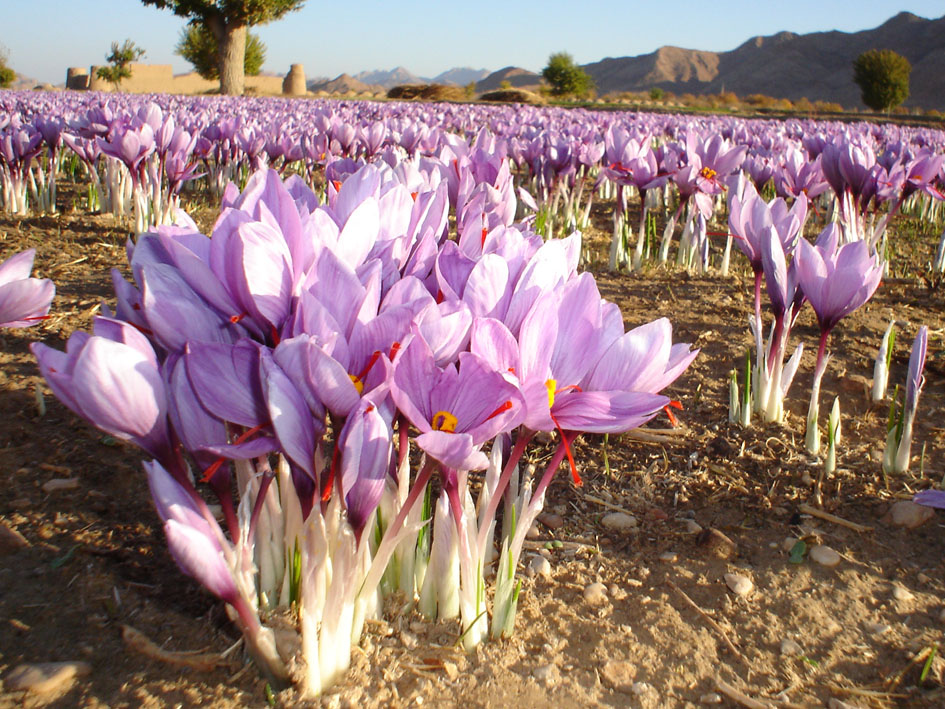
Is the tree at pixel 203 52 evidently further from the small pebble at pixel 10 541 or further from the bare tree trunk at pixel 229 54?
the small pebble at pixel 10 541

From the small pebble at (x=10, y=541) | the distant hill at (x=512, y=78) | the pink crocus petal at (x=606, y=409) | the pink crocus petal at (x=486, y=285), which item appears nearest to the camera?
the pink crocus petal at (x=606, y=409)

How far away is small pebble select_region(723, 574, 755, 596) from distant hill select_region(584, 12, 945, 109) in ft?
310

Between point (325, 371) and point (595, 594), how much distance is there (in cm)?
116

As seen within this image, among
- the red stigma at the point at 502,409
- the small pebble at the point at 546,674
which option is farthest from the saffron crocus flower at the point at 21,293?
the small pebble at the point at 546,674

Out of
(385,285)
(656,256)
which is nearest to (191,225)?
(385,285)

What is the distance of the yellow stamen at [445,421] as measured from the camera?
1094 millimetres

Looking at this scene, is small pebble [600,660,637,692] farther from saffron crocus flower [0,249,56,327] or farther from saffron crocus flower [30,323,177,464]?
saffron crocus flower [0,249,56,327]

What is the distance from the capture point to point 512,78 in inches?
5541

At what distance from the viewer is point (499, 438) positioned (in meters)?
1.61

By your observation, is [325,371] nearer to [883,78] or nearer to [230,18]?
[230,18]

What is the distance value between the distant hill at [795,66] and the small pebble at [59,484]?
95426mm

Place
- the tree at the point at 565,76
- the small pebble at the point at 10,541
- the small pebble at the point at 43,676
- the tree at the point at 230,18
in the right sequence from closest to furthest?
the small pebble at the point at 43,676 < the small pebble at the point at 10,541 < the tree at the point at 230,18 < the tree at the point at 565,76

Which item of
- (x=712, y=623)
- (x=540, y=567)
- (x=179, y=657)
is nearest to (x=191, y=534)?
(x=179, y=657)

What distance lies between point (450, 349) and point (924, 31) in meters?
128
